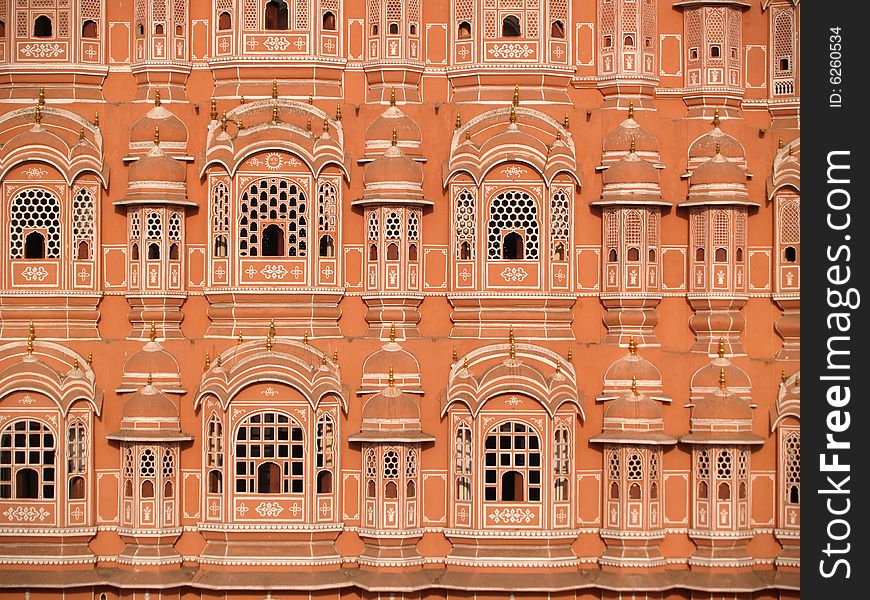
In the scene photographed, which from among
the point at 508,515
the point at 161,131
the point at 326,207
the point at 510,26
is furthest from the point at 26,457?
the point at 510,26

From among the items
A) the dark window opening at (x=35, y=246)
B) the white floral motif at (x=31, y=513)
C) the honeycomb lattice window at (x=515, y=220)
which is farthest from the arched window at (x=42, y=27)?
the honeycomb lattice window at (x=515, y=220)

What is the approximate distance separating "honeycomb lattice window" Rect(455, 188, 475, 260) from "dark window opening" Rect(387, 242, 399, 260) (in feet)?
3.81

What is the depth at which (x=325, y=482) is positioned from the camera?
99.8 ft

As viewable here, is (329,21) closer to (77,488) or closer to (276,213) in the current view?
(276,213)

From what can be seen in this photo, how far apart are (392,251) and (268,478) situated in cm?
483

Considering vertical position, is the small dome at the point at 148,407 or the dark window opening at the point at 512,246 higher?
the dark window opening at the point at 512,246

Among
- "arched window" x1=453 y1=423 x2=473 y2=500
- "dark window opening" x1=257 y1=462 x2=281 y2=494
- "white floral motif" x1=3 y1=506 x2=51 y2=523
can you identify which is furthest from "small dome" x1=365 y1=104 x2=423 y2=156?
"white floral motif" x1=3 y1=506 x2=51 y2=523

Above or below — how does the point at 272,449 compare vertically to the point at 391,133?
below

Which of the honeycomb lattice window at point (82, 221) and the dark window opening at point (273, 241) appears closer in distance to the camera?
the dark window opening at point (273, 241)

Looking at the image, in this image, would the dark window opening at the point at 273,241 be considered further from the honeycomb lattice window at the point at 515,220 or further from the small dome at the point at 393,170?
the honeycomb lattice window at the point at 515,220

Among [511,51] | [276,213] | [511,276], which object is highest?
[511,51]

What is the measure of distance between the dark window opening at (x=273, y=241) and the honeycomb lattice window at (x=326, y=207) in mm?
776

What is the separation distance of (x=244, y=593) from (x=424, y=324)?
19.8 ft

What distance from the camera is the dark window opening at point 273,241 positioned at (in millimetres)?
30719
